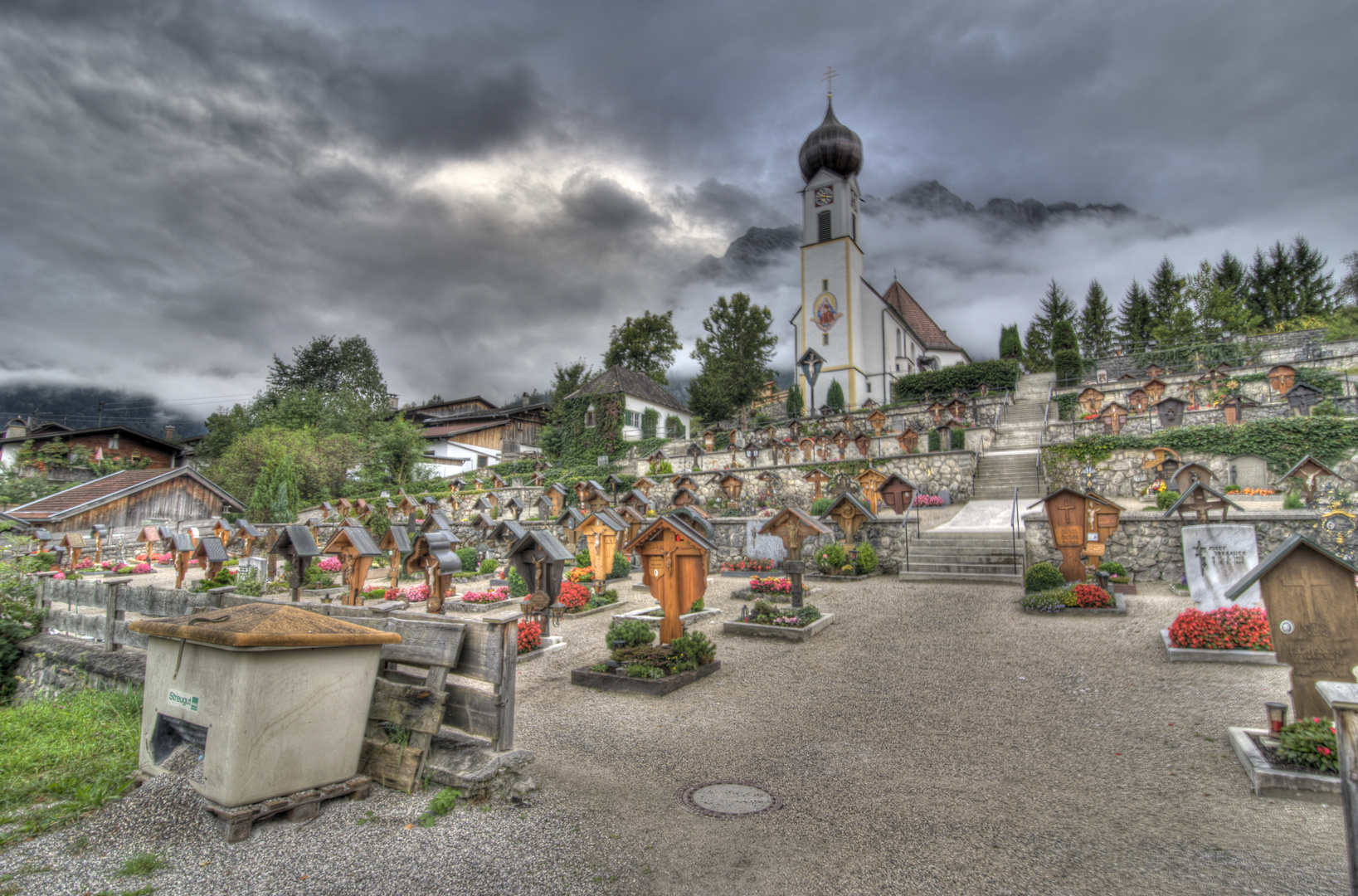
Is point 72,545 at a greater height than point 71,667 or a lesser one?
greater

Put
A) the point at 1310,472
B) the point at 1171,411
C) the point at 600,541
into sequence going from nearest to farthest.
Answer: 1. the point at 1310,472
2. the point at 600,541
3. the point at 1171,411

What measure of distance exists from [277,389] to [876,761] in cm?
5638

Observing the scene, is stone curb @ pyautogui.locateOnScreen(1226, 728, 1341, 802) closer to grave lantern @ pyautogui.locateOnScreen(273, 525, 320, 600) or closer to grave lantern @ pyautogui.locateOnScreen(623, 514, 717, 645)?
grave lantern @ pyautogui.locateOnScreen(623, 514, 717, 645)

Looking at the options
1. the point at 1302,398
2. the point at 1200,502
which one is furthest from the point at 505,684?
the point at 1302,398

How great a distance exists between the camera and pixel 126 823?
3.81m

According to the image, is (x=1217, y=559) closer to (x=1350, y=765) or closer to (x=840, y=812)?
(x=1350, y=765)

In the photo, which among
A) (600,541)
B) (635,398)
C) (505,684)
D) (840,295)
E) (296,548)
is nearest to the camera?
(505,684)

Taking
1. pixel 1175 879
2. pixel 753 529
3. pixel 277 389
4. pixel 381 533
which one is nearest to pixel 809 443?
pixel 753 529

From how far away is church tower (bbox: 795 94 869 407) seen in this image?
128ft

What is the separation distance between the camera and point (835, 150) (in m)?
41.6

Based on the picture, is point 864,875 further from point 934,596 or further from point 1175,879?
point 934,596

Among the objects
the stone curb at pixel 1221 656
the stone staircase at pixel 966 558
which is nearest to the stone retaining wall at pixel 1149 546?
the stone staircase at pixel 966 558

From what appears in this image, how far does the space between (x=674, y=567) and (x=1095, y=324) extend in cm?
5857

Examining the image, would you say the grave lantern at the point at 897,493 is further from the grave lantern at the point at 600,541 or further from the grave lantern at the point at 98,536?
the grave lantern at the point at 98,536
